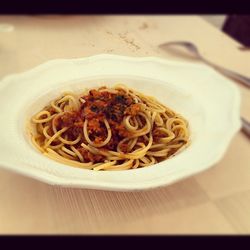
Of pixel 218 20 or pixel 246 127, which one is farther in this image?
pixel 218 20

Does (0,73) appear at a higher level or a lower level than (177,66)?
lower

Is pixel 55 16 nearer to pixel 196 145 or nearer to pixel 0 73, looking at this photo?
pixel 0 73

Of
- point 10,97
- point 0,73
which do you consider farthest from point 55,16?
point 10,97

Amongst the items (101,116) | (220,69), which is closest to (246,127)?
(220,69)

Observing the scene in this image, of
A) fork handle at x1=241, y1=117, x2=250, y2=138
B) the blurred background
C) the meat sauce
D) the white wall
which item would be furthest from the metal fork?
the blurred background

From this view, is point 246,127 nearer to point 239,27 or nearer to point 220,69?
point 220,69
